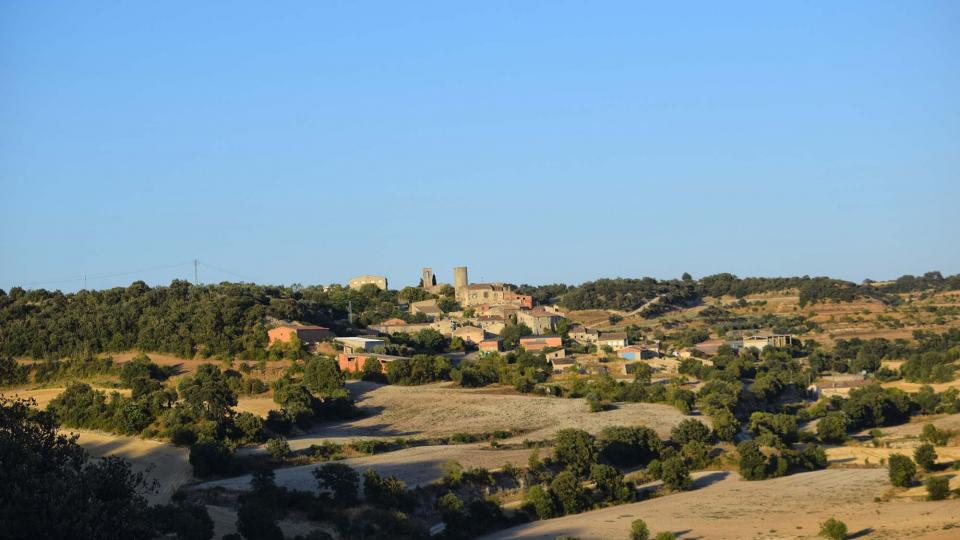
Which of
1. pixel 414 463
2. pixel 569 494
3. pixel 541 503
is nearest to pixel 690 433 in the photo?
pixel 569 494

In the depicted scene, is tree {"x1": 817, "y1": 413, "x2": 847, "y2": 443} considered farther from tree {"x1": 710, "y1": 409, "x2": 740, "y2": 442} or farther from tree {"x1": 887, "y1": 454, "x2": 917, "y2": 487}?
tree {"x1": 887, "y1": 454, "x2": 917, "y2": 487}

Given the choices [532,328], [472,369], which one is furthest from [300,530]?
[532,328]

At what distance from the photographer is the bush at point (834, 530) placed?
1241 inches

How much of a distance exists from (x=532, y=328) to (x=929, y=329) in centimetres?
2978

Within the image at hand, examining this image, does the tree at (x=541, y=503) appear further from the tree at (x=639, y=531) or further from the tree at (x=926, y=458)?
the tree at (x=926, y=458)

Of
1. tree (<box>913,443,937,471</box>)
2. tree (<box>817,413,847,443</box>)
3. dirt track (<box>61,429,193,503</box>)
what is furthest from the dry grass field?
tree (<box>913,443,937,471</box>)

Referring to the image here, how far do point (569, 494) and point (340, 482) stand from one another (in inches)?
272

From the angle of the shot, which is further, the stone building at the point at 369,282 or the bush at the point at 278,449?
the stone building at the point at 369,282

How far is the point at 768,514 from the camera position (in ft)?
116

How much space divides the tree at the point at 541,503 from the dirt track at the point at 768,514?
1.36ft

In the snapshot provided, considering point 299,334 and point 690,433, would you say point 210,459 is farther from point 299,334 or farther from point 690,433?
point 299,334

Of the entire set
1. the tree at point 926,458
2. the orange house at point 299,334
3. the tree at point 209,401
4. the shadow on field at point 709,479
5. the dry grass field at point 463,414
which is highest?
the orange house at point 299,334

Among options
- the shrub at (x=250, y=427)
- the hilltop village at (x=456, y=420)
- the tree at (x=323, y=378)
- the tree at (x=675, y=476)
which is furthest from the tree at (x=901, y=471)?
the tree at (x=323, y=378)

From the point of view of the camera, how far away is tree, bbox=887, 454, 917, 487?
39.2m
